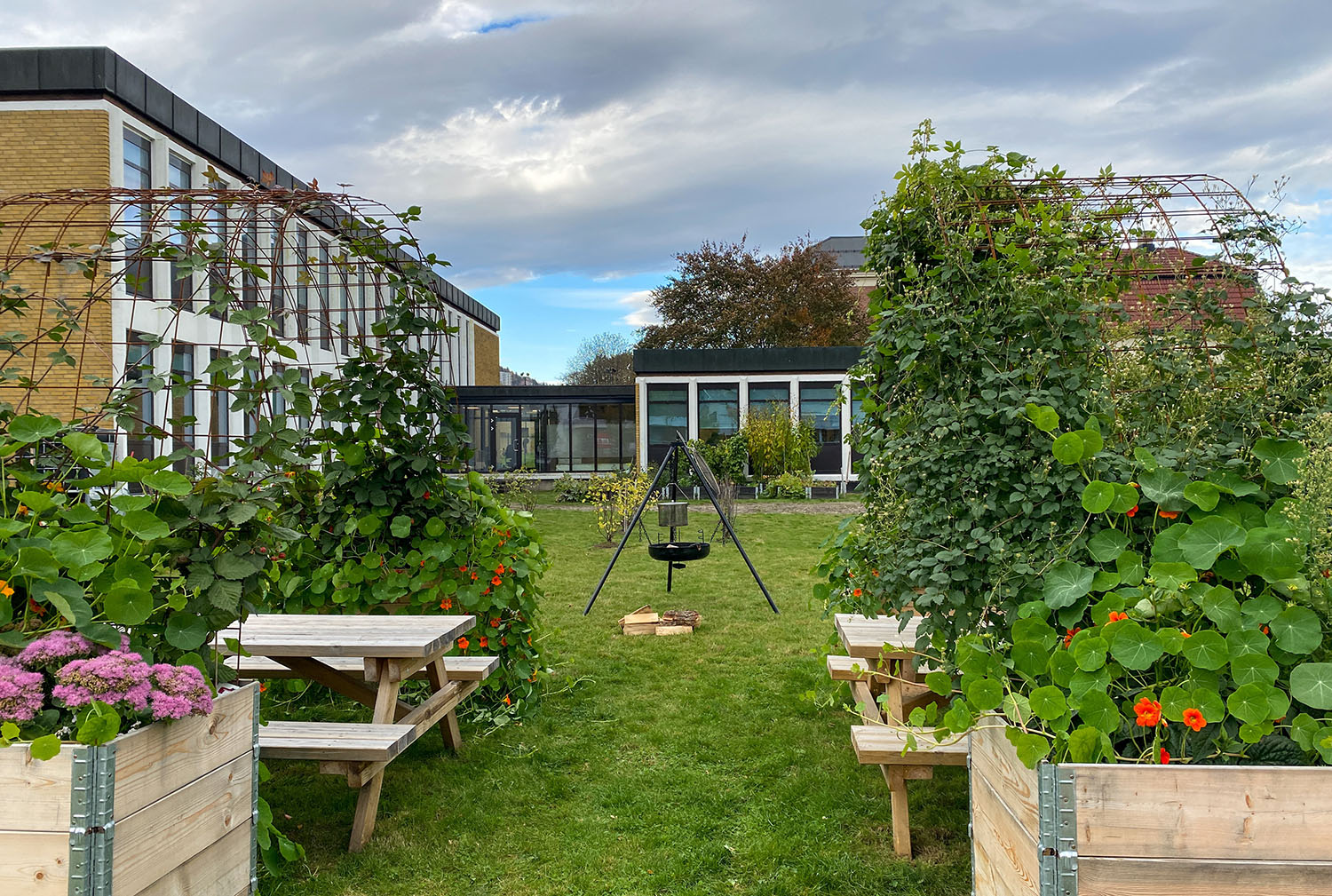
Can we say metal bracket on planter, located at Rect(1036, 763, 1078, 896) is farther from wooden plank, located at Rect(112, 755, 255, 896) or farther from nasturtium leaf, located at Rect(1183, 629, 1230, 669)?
wooden plank, located at Rect(112, 755, 255, 896)

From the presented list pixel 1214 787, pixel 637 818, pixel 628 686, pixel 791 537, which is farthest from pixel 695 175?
pixel 1214 787

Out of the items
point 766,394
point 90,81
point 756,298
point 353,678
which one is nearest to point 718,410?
point 766,394

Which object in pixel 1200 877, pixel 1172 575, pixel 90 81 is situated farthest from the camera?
pixel 90 81

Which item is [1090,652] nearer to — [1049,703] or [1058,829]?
[1049,703]

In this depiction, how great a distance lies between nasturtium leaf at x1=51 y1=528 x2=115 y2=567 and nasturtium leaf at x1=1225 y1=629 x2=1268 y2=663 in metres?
2.37

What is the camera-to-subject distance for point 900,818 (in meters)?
2.87

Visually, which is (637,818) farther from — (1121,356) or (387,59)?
(387,59)

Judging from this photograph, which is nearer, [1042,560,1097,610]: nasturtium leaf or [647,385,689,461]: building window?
[1042,560,1097,610]: nasturtium leaf

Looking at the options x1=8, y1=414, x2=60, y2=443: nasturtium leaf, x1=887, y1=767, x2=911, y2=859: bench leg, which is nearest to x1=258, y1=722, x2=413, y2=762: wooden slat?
x1=8, y1=414, x2=60, y2=443: nasturtium leaf

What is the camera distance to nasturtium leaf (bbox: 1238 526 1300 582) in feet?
5.69

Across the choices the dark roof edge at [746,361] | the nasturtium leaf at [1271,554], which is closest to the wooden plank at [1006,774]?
the nasturtium leaf at [1271,554]

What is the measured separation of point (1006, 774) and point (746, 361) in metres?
18.8

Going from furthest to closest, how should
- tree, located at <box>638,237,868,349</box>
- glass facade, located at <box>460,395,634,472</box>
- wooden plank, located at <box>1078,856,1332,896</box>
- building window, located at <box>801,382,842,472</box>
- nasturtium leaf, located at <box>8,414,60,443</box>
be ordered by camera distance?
tree, located at <box>638,237,868,349</box> → glass facade, located at <box>460,395,634,472</box> → building window, located at <box>801,382,842,472</box> → nasturtium leaf, located at <box>8,414,60,443</box> → wooden plank, located at <box>1078,856,1332,896</box>

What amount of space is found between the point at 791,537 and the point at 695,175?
1026 centimetres
